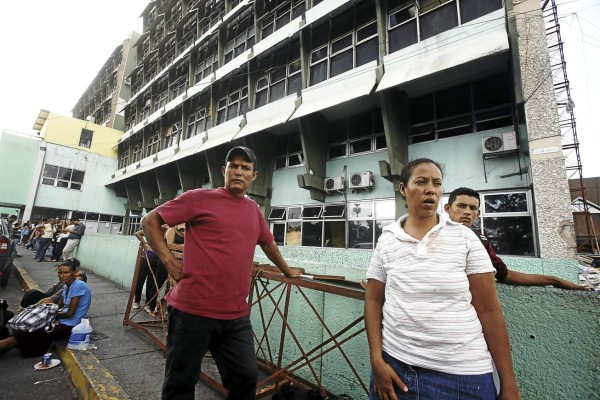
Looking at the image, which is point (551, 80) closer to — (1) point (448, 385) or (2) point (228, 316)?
(1) point (448, 385)

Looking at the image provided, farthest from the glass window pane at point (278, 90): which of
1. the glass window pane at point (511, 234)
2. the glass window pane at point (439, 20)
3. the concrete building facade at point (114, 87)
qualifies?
the concrete building facade at point (114, 87)

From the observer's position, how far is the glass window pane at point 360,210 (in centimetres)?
898

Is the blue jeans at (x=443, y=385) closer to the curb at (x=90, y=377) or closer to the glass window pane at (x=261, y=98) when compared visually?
the curb at (x=90, y=377)

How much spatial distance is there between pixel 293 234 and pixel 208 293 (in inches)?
362

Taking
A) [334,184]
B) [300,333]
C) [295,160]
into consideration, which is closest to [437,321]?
[300,333]

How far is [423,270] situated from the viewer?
117 centimetres

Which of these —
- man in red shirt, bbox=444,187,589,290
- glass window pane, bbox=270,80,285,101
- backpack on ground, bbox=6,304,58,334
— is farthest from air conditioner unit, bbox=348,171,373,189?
backpack on ground, bbox=6,304,58,334

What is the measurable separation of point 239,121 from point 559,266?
36.7 ft

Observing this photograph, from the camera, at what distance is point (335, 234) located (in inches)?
383

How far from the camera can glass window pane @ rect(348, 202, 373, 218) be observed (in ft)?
29.5

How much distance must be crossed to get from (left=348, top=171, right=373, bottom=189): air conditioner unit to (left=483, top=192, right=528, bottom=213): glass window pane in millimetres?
3165

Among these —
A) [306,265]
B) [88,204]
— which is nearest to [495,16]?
[306,265]

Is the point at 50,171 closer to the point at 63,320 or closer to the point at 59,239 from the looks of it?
the point at 59,239

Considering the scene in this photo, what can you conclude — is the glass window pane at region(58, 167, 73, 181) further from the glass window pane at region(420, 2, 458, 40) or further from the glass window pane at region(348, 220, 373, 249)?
the glass window pane at region(420, 2, 458, 40)
